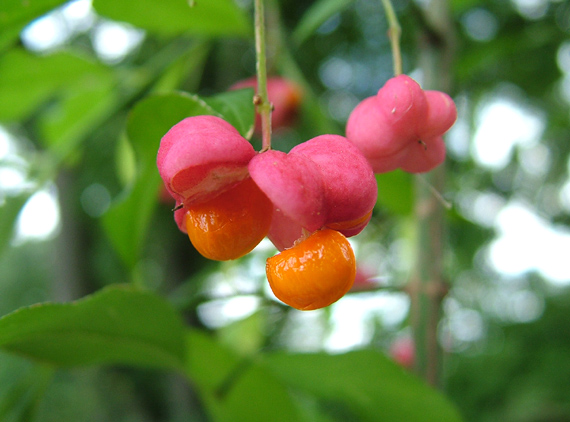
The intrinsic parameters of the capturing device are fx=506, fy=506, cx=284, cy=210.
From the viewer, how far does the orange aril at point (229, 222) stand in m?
0.28

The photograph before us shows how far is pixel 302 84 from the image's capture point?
2.37 feet

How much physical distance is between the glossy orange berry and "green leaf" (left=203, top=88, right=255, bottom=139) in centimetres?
9

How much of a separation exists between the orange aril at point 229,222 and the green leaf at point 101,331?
148mm

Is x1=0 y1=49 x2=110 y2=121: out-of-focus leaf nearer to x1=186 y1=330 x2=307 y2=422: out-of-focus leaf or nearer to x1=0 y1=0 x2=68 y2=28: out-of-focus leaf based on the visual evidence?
x1=0 y1=0 x2=68 y2=28: out-of-focus leaf

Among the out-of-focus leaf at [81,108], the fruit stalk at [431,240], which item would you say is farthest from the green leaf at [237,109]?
the out-of-focus leaf at [81,108]

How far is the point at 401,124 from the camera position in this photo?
312mm

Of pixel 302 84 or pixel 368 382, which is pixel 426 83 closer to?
pixel 302 84

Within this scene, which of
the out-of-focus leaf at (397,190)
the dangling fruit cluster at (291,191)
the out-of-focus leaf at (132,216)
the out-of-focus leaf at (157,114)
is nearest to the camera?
the dangling fruit cluster at (291,191)

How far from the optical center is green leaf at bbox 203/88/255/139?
329 millimetres

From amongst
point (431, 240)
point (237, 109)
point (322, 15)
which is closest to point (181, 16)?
point (322, 15)

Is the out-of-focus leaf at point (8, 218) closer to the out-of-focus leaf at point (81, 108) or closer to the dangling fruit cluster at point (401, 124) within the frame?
the out-of-focus leaf at point (81, 108)

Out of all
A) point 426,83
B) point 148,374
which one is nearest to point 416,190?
point 426,83

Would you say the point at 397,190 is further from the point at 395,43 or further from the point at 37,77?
the point at 37,77

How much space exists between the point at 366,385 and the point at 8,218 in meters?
0.42
